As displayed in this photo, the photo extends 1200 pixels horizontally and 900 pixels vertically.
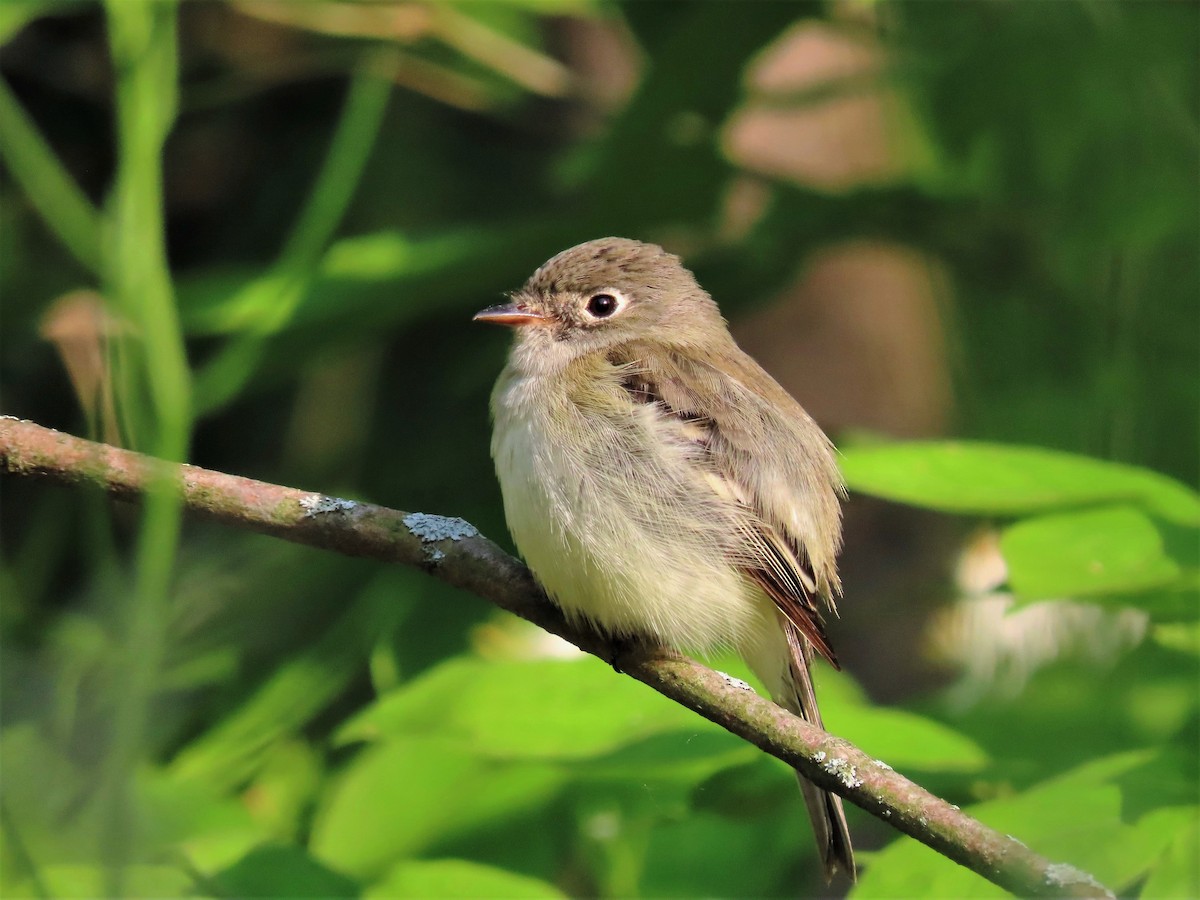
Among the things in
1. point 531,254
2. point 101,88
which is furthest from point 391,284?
point 101,88

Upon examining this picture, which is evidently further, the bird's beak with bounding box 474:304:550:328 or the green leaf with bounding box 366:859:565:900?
the bird's beak with bounding box 474:304:550:328

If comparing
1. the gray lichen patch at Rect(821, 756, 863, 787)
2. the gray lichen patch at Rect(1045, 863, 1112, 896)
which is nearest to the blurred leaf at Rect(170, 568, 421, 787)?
the gray lichen patch at Rect(821, 756, 863, 787)

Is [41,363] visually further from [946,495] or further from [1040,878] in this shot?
[1040,878]

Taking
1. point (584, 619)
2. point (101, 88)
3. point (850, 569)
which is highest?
point (101, 88)

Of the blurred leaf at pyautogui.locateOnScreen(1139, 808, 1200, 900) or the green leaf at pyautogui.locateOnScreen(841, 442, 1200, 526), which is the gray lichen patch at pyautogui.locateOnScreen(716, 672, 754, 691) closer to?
the green leaf at pyautogui.locateOnScreen(841, 442, 1200, 526)

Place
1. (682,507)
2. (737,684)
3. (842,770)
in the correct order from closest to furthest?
1. (842,770)
2. (737,684)
3. (682,507)

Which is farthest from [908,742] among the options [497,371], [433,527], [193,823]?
[497,371]

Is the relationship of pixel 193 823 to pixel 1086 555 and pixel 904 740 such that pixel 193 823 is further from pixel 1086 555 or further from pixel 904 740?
pixel 1086 555
